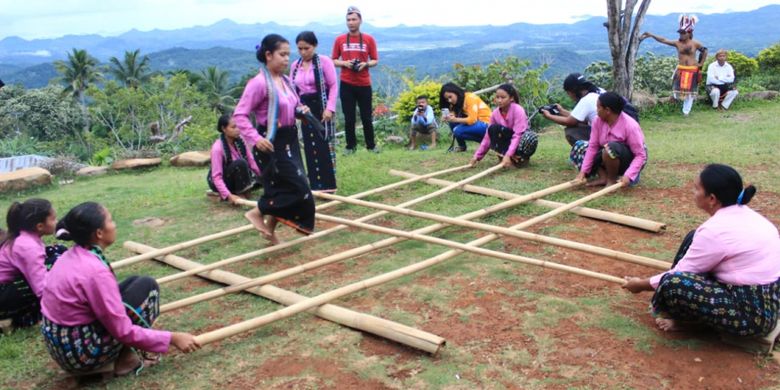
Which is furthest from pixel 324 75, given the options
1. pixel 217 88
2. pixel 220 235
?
pixel 217 88

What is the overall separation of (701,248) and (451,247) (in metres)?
1.70

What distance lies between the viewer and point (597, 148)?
588 centimetres

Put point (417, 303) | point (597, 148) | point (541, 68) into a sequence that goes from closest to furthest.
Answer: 1. point (417, 303)
2. point (597, 148)
3. point (541, 68)

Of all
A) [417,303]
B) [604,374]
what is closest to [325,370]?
[417,303]

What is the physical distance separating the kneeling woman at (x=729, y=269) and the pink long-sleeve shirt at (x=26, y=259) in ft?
10.7

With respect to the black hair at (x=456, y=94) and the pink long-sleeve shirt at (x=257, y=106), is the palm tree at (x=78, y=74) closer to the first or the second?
the black hair at (x=456, y=94)

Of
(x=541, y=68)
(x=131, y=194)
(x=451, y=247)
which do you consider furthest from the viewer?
(x=541, y=68)

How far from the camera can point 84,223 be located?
2.69 m

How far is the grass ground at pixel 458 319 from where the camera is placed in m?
2.87

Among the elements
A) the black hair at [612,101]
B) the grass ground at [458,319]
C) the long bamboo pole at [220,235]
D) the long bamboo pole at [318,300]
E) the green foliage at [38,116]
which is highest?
the black hair at [612,101]

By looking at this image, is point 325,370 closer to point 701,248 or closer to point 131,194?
point 701,248

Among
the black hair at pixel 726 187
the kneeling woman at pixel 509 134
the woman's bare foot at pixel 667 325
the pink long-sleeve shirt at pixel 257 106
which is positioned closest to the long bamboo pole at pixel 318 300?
the woman's bare foot at pixel 667 325

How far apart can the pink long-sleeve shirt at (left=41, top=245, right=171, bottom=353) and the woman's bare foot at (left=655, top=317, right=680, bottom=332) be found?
2492mm

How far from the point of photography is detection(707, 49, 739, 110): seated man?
36.5 feet
